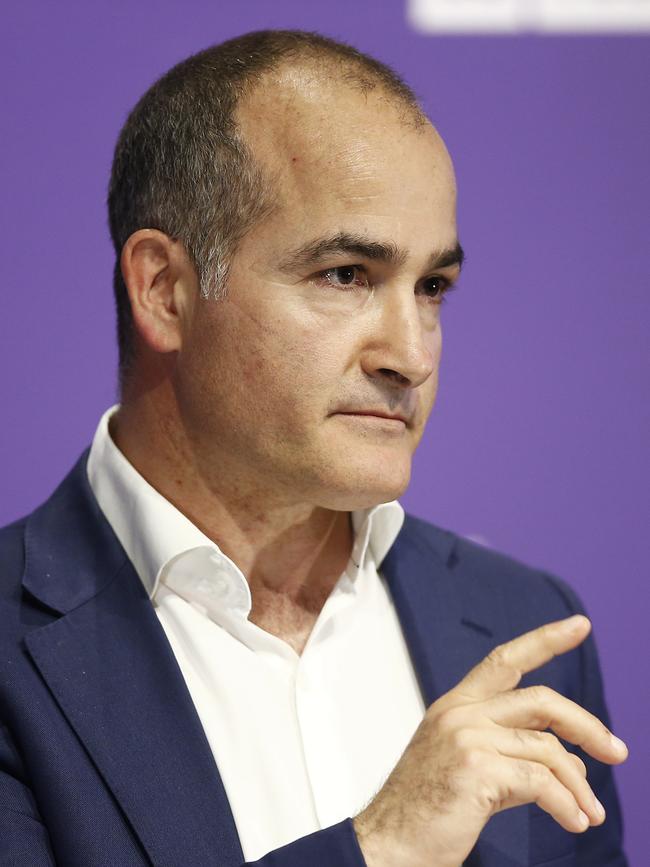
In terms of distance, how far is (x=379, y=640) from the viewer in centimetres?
193

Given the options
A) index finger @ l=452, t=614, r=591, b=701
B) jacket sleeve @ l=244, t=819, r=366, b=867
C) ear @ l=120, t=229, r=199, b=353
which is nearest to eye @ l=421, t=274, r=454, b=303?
ear @ l=120, t=229, r=199, b=353

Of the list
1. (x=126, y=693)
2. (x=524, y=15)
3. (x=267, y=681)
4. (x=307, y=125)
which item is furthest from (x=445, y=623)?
(x=524, y=15)

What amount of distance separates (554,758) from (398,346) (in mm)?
589

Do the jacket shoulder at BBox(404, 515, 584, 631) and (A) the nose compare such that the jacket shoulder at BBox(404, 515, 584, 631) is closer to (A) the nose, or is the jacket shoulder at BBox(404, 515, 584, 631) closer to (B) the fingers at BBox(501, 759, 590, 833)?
(A) the nose

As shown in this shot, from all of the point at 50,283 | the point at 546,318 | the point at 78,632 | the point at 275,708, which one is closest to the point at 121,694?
the point at 78,632

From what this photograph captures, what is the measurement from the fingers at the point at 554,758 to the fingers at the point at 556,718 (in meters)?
0.02

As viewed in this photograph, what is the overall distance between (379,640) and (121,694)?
45 centimetres

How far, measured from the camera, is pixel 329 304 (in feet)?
5.70

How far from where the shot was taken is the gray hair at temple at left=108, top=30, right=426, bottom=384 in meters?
1.79

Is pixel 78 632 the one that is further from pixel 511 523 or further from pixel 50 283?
pixel 511 523

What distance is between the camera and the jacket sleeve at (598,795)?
6.65ft

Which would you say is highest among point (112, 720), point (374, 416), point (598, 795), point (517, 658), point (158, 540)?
point (374, 416)

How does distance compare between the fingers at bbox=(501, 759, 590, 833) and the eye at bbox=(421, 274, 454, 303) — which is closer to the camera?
the fingers at bbox=(501, 759, 590, 833)

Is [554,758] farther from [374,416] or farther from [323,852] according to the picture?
[374,416]
